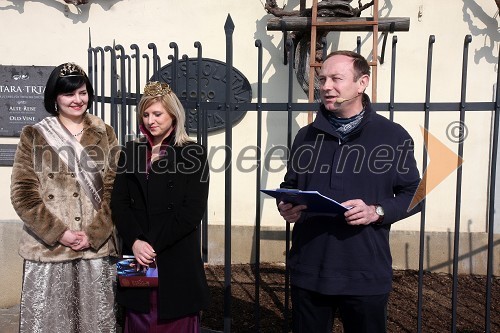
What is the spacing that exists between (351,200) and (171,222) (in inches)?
32.0

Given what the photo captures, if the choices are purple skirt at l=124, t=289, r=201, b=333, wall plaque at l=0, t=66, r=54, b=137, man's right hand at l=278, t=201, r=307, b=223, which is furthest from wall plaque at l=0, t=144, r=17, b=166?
man's right hand at l=278, t=201, r=307, b=223

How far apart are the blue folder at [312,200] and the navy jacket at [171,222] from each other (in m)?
0.41

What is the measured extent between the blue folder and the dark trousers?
38 centimetres

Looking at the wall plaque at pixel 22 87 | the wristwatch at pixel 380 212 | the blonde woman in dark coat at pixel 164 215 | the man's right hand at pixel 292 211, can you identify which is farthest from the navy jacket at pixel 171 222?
the wall plaque at pixel 22 87

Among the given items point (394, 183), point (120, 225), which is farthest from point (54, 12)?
point (394, 183)

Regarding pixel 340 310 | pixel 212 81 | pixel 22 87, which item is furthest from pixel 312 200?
pixel 22 87

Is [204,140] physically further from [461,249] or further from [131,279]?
[461,249]

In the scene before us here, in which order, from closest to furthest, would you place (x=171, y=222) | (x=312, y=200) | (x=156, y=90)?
(x=312, y=200), (x=171, y=222), (x=156, y=90)

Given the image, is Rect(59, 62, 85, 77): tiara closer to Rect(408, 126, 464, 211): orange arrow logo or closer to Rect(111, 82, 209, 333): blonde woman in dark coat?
Rect(111, 82, 209, 333): blonde woman in dark coat

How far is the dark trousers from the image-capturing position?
7.13 ft

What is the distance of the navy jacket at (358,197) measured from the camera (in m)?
2.16

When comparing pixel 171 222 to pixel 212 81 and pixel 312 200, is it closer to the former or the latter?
pixel 312 200

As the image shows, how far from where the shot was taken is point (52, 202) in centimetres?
259

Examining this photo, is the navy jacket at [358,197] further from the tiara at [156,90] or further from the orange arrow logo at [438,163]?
the orange arrow logo at [438,163]
